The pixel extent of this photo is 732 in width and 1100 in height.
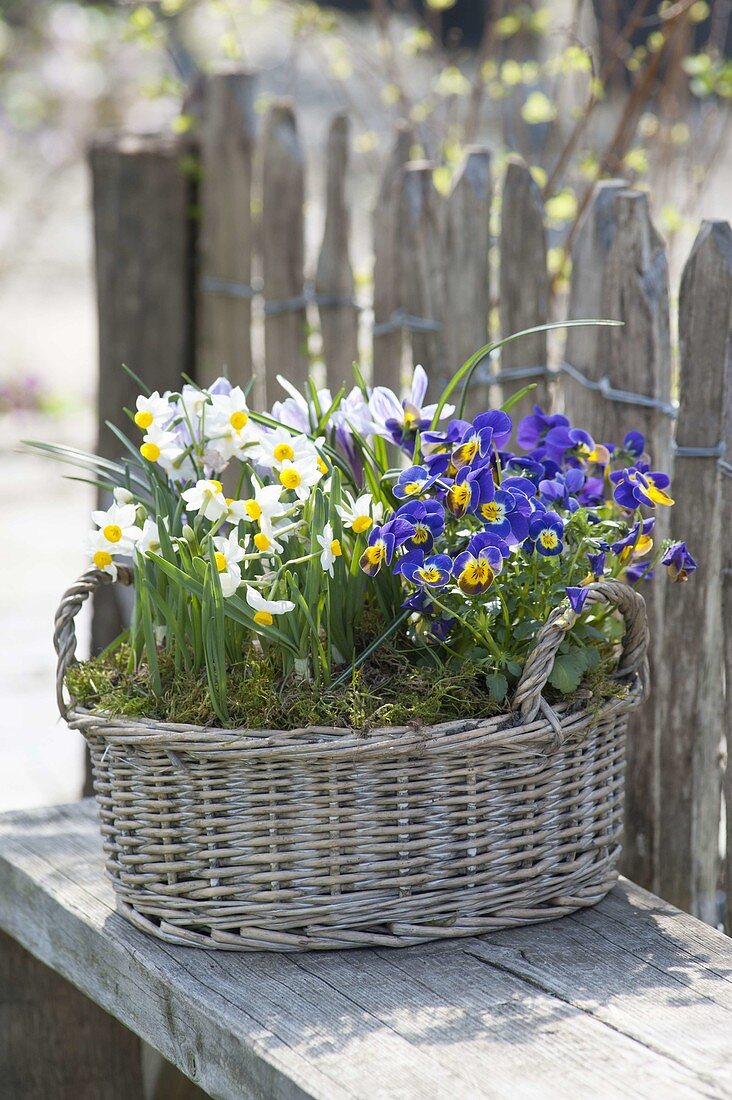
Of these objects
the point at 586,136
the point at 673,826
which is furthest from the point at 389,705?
the point at 586,136

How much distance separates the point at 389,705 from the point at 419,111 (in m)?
1.92

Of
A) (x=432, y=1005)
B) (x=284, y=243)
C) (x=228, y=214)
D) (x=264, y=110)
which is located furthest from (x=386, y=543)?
(x=264, y=110)

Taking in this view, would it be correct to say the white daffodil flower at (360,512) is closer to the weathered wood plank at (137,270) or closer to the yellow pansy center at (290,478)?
the yellow pansy center at (290,478)

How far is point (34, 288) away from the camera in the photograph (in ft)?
33.7

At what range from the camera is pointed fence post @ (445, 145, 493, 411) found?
1974 millimetres

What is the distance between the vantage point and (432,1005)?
3.95 ft

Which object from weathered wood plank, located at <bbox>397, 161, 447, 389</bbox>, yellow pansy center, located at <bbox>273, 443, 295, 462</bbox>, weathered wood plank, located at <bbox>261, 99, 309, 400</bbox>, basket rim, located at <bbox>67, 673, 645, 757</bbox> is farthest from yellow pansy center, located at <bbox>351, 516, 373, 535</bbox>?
weathered wood plank, located at <bbox>261, 99, 309, 400</bbox>

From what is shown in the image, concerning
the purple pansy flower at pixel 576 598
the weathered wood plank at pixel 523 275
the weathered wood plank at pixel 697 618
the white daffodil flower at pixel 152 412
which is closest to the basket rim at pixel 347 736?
the purple pansy flower at pixel 576 598

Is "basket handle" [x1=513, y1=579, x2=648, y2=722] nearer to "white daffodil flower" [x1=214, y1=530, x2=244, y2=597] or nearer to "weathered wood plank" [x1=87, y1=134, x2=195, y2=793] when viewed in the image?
"white daffodil flower" [x1=214, y1=530, x2=244, y2=597]

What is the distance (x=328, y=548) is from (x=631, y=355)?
0.73 m

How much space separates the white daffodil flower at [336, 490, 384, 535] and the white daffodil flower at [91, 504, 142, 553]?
8.9 inches

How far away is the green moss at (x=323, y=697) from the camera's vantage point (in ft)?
4.12

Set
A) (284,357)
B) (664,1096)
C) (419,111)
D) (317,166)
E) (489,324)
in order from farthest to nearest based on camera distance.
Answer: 1. (317,166)
2. (419,111)
3. (284,357)
4. (489,324)
5. (664,1096)

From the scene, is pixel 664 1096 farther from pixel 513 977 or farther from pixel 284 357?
pixel 284 357
